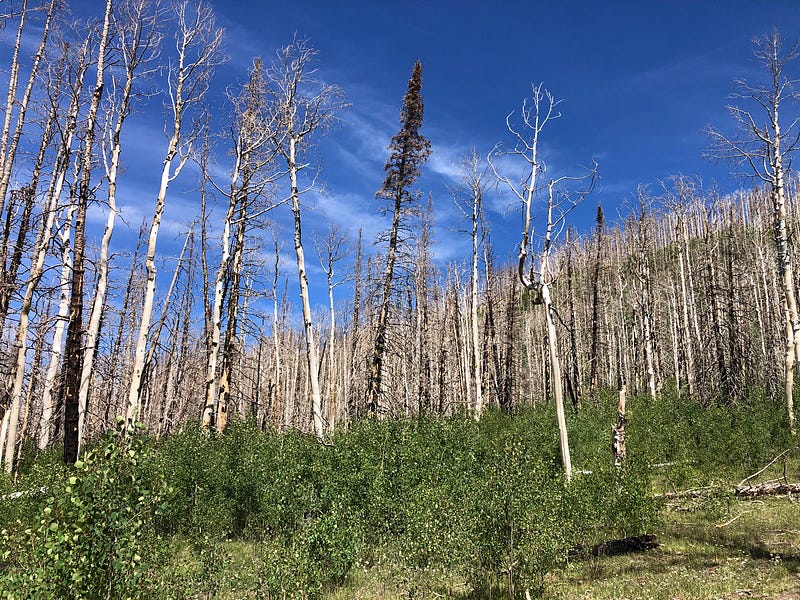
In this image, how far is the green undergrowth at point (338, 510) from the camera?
4.61 m

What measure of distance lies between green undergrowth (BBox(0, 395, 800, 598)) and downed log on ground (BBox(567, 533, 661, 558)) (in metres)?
0.25

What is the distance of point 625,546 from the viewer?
9.96m

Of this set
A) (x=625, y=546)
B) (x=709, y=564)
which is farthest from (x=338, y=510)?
(x=709, y=564)

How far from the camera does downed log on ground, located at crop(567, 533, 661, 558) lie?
9.85m

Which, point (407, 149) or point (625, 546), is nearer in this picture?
point (625, 546)

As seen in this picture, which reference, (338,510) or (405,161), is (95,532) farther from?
(405,161)

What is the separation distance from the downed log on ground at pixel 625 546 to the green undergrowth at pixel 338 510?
0.25m

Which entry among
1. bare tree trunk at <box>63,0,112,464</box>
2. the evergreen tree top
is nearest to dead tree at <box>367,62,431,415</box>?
→ the evergreen tree top

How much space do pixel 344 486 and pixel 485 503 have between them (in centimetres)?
494

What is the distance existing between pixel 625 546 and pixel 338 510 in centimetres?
635

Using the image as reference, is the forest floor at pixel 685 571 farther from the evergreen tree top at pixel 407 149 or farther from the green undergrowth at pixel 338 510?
the evergreen tree top at pixel 407 149

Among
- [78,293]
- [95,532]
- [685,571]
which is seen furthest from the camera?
[78,293]

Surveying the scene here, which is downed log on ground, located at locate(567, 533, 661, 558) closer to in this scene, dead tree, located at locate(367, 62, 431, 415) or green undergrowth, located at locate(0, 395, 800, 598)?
green undergrowth, located at locate(0, 395, 800, 598)

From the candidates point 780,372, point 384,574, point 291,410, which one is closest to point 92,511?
point 384,574
